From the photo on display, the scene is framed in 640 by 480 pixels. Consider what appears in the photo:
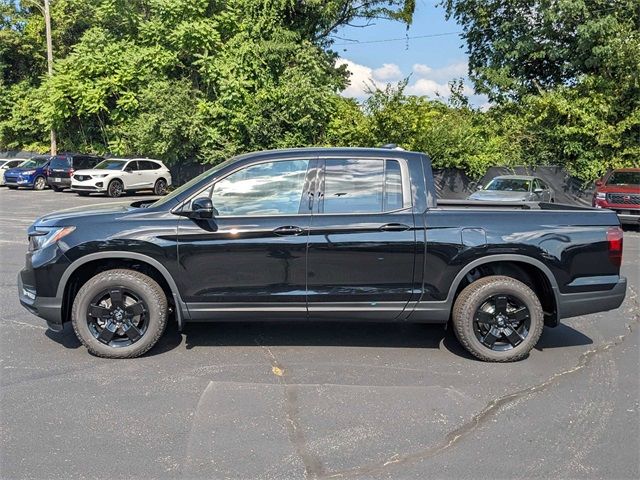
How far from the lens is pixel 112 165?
2439 centimetres

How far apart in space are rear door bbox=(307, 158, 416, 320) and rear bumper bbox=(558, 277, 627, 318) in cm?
136

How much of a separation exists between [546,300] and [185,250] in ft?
10.7

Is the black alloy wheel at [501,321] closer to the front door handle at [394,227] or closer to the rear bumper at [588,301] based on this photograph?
the rear bumper at [588,301]

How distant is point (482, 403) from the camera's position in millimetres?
4113

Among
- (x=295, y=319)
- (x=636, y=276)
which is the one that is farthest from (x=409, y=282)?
(x=636, y=276)

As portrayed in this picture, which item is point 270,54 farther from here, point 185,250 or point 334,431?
point 334,431

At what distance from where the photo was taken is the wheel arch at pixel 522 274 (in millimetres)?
4848

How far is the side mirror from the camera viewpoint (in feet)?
15.0

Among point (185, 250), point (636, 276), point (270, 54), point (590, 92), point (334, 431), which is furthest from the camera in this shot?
point (270, 54)

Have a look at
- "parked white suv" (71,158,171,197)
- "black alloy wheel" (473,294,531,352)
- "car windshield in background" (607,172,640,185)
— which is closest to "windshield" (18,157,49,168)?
"parked white suv" (71,158,171,197)

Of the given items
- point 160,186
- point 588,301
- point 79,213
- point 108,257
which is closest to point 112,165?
point 160,186

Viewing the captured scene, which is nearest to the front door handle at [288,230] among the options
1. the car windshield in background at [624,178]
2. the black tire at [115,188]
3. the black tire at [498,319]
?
the black tire at [498,319]

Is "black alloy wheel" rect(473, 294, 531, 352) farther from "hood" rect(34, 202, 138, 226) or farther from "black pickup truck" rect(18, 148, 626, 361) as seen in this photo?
"hood" rect(34, 202, 138, 226)

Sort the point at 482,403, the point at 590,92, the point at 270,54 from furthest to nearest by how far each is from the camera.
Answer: the point at 270,54, the point at 590,92, the point at 482,403
